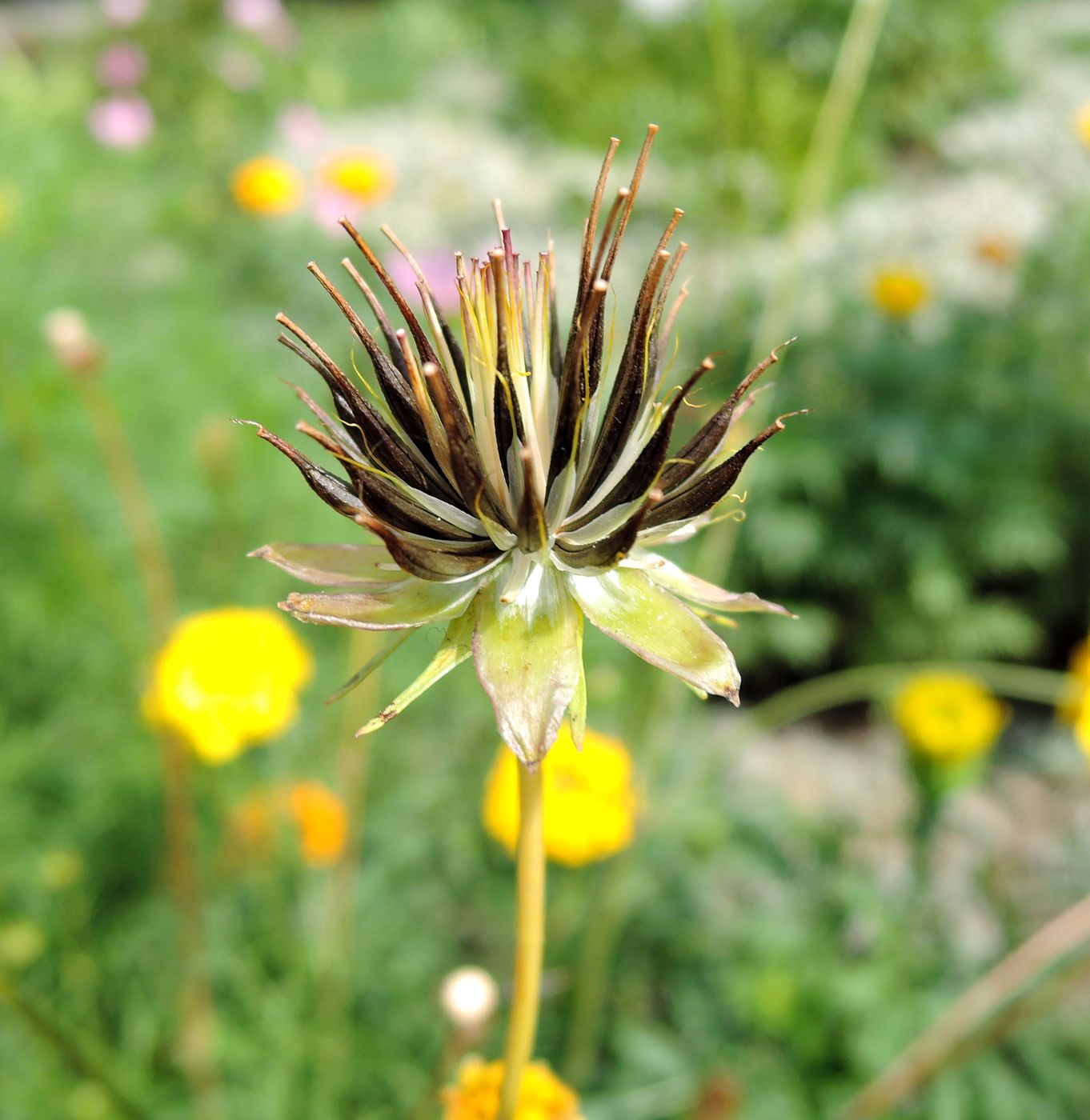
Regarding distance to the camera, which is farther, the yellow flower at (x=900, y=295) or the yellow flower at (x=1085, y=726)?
the yellow flower at (x=900, y=295)

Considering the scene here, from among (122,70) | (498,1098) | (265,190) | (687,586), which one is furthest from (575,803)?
(122,70)

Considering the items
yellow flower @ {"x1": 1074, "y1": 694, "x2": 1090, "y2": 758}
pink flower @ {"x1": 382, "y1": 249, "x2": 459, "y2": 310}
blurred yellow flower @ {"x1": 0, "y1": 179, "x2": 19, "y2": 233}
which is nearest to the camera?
yellow flower @ {"x1": 1074, "y1": 694, "x2": 1090, "y2": 758}

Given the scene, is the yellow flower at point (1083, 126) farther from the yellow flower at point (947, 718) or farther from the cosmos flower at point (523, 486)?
the cosmos flower at point (523, 486)

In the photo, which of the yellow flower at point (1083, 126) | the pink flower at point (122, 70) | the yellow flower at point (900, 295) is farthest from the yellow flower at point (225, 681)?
the pink flower at point (122, 70)

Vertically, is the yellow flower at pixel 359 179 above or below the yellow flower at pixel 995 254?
above

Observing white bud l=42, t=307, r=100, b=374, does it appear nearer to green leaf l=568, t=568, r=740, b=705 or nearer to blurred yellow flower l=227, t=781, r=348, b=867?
blurred yellow flower l=227, t=781, r=348, b=867

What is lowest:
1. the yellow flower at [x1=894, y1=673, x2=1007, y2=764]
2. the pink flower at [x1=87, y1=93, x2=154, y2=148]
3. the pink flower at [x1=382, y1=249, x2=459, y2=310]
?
the yellow flower at [x1=894, y1=673, x2=1007, y2=764]

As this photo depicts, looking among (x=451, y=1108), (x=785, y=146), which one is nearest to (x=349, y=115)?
(x=785, y=146)

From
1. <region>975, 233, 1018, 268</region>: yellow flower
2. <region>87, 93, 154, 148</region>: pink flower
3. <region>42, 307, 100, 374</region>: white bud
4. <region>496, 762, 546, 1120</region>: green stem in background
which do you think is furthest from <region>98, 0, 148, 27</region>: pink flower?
<region>496, 762, 546, 1120</region>: green stem in background
